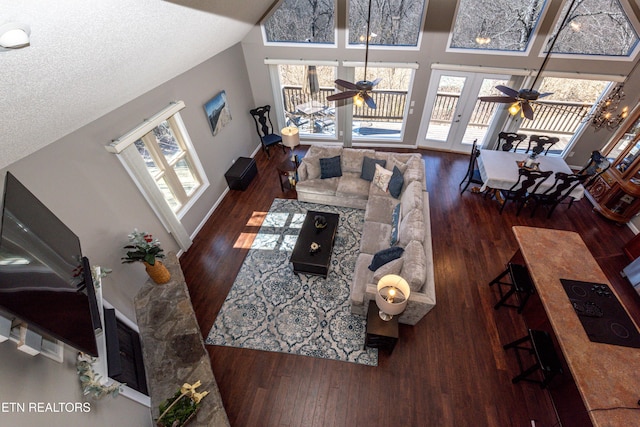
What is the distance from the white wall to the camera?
1.77 metres

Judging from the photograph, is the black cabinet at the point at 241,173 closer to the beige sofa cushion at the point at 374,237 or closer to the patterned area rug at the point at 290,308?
the patterned area rug at the point at 290,308

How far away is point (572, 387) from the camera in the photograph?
2717mm

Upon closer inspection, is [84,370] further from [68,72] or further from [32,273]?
[68,72]

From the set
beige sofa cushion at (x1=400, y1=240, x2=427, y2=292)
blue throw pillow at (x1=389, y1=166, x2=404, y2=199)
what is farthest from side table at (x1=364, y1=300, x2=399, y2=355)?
blue throw pillow at (x1=389, y1=166, x2=404, y2=199)

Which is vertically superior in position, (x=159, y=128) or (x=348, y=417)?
(x=159, y=128)

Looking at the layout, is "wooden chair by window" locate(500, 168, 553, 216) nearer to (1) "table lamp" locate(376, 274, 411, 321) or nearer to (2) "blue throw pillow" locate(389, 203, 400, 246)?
(2) "blue throw pillow" locate(389, 203, 400, 246)

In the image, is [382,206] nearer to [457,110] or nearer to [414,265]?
[414,265]

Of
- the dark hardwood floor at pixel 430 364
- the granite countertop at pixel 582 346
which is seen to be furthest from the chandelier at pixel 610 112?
the granite countertop at pixel 582 346

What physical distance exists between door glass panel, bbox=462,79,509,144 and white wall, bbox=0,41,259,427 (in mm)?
5769

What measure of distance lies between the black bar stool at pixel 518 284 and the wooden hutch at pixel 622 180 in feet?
9.93

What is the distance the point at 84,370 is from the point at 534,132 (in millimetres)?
8877

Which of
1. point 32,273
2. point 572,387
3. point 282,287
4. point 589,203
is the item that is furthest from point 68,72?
point 589,203

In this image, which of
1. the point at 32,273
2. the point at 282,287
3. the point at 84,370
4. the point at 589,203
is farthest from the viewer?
the point at 589,203

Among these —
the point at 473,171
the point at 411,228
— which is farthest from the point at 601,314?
the point at 473,171
